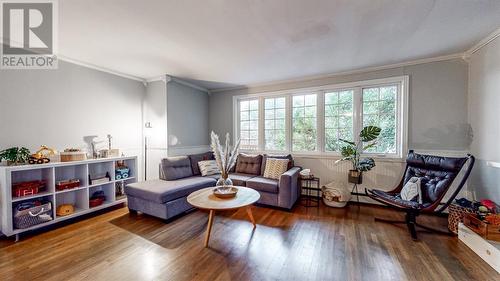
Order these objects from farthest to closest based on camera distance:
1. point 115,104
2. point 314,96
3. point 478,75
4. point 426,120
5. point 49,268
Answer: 1. point 314,96
2. point 115,104
3. point 426,120
4. point 478,75
5. point 49,268

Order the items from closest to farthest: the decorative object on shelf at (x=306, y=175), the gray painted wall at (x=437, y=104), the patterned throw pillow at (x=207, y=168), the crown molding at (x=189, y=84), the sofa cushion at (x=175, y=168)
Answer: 1. the gray painted wall at (x=437, y=104)
2. the sofa cushion at (x=175, y=168)
3. the decorative object on shelf at (x=306, y=175)
4. the patterned throw pillow at (x=207, y=168)
5. the crown molding at (x=189, y=84)

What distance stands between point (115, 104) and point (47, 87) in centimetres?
94

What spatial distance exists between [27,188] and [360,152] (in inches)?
195

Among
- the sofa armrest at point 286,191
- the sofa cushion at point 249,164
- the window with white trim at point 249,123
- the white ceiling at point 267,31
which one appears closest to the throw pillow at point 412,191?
the sofa armrest at point 286,191

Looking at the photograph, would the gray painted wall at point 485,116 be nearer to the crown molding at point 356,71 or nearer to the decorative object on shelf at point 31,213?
the crown molding at point 356,71

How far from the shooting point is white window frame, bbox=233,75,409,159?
3.29 metres

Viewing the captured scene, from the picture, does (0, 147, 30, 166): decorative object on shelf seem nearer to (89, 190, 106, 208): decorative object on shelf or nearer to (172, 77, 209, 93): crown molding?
(89, 190, 106, 208): decorative object on shelf

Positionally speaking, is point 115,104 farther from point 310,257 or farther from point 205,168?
point 310,257

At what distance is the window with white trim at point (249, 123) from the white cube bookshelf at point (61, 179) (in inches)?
93.9

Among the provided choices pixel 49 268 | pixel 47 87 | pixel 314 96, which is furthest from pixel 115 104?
pixel 314 96

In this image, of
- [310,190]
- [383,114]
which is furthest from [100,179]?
[383,114]

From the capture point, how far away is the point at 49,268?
6.01 feet

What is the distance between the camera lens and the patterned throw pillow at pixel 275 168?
3593 millimetres

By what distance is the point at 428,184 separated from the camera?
2.69 m
